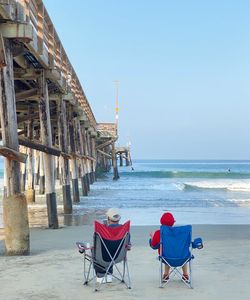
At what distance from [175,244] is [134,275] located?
28.2 inches

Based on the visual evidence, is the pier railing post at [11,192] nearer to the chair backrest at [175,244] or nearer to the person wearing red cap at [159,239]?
the person wearing red cap at [159,239]

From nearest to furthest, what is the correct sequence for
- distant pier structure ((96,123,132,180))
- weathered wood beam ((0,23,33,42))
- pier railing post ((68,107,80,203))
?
weathered wood beam ((0,23,33,42)) < pier railing post ((68,107,80,203)) < distant pier structure ((96,123,132,180))

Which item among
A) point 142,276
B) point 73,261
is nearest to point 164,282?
point 142,276

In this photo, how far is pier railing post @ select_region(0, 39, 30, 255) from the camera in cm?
674

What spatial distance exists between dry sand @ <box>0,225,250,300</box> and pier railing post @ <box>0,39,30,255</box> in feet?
0.92

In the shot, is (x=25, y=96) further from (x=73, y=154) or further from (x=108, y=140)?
(x=108, y=140)

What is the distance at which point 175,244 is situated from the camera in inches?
201

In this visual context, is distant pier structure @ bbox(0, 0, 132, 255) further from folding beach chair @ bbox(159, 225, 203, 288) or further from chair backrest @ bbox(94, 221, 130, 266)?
folding beach chair @ bbox(159, 225, 203, 288)

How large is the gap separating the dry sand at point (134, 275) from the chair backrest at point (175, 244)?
27cm

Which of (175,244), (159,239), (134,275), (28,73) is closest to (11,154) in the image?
(134,275)

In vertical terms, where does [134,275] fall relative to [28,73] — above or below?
below

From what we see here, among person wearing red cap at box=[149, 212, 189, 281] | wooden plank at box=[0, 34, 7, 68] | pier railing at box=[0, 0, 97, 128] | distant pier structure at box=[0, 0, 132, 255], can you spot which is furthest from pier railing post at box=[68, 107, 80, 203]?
person wearing red cap at box=[149, 212, 189, 281]

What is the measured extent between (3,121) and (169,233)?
118 inches

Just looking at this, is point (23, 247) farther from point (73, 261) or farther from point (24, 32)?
point (24, 32)
